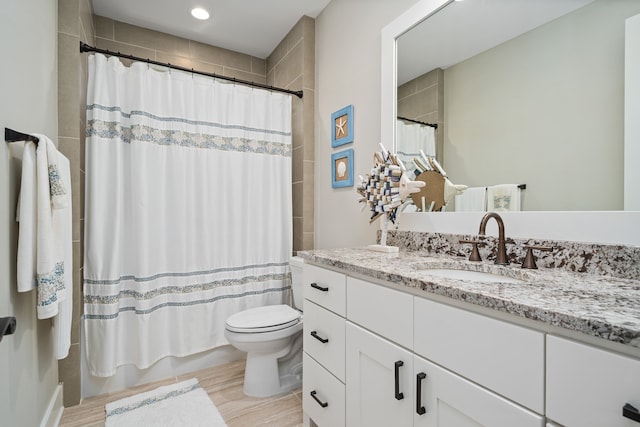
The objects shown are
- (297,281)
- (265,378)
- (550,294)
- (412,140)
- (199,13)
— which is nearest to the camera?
(550,294)

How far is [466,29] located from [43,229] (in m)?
1.93

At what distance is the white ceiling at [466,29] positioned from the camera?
3.66 feet

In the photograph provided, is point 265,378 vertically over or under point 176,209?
under

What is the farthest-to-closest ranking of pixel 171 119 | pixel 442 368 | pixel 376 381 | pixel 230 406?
pixel 171 119 < pixel 230 406 < pixel 376 381 < pixel 442 368

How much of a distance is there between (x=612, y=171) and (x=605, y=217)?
0.47 feet

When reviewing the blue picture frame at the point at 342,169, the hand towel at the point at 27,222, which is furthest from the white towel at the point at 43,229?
the blue picture frame at the point at 342,169

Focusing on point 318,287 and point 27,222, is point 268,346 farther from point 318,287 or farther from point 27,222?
point 27,222

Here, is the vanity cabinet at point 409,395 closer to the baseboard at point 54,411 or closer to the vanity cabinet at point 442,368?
the vanity cabinet at point 442,368

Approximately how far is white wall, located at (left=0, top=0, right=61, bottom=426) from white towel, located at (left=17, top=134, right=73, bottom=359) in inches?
1.8

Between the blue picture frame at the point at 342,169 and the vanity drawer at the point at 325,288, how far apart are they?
2.55 ft

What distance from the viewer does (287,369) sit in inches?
79.5

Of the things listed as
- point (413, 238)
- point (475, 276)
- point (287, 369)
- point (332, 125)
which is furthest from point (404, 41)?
point (287, 369)

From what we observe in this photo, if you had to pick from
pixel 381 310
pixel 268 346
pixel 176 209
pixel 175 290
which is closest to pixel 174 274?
pixel 175 290

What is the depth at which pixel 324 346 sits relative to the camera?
135 centimetres
